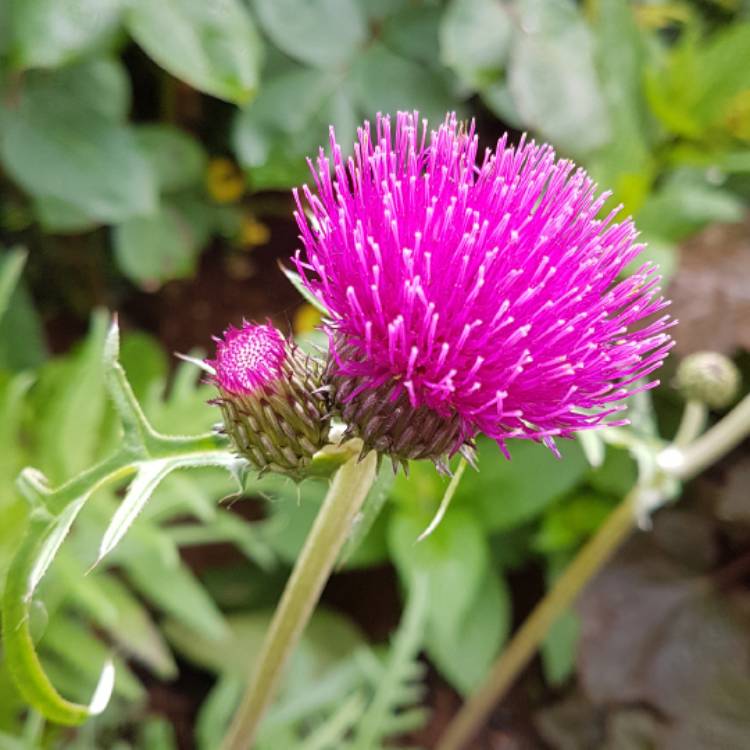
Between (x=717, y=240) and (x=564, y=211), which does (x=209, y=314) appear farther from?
(x=564, y=211)

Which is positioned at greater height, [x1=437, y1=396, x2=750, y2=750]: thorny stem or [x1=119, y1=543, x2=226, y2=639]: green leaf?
[x1=437, y1=396, x2=750, y2=750]: thorny stem

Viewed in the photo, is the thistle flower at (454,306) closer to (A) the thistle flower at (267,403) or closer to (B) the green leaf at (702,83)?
(A) the thistle flower at (267,403)

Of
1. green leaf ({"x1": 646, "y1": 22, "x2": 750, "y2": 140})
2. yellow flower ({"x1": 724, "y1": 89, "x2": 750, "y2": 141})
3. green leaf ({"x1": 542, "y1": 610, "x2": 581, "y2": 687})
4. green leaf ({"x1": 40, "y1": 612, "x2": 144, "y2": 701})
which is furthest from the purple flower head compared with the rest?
yellow flower ({"x1": 724, "y1": 89, "x2": 750, "y2": 141})

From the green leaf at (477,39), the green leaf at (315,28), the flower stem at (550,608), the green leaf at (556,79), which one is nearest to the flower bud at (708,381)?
the flower stem at (550,608)

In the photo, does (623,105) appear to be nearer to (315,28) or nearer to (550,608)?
(315,28)

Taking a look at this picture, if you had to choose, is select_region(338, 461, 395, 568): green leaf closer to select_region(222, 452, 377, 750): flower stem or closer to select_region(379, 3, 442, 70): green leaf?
select_region(222, 452, 377, 750): flower stem

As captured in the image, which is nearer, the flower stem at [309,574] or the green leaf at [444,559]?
the flower stem at [309,574]
